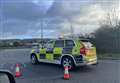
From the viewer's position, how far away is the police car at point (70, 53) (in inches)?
398

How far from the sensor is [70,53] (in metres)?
10.4

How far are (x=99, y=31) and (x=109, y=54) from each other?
79.4 inches

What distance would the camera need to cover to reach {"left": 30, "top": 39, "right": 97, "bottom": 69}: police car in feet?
33.1

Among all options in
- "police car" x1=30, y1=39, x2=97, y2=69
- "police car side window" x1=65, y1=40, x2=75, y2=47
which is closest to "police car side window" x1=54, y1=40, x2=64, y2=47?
"police car" x1=30, y1=39, x2=97, y2=69

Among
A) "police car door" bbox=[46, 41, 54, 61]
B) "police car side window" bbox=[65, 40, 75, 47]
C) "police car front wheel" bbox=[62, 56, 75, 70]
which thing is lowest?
"police car front wheel" bbox=[62, 56, 75, 70]

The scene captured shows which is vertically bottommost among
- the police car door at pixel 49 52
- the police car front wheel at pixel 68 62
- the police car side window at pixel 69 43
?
the police car front wheel at pixel 68 62

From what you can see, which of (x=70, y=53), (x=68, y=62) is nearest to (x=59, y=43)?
(x=70, y=53)

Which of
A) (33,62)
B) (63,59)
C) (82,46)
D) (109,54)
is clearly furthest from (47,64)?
(109,54)

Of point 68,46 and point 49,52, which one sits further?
point 49,52

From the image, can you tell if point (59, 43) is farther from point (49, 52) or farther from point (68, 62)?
point (68, 62)

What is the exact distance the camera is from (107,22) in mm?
20516

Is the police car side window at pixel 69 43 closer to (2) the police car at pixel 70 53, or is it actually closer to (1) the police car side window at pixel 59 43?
(2) the police car at pixel 70 53

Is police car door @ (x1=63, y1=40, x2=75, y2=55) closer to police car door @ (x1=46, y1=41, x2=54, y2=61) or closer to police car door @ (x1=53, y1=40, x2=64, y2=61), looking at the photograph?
police car door @ (x1=53, y1=40, x2=64, y2=61)

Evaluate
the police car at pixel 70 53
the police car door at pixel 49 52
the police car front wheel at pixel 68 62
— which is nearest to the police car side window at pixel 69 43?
the police car at pixel 70 53
